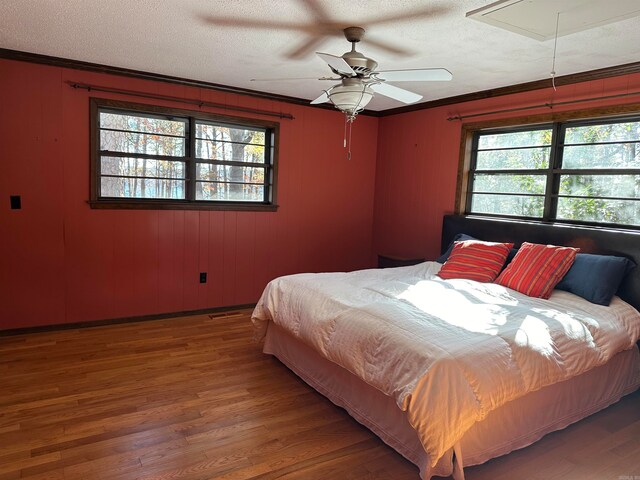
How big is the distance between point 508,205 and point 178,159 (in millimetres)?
3282

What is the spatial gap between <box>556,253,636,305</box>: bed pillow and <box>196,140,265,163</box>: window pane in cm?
322

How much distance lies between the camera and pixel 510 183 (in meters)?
4.30

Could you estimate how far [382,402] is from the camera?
7.93ft

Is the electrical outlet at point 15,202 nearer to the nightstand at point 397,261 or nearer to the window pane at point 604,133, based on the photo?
the nightstand at point 397,261

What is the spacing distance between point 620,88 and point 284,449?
139 inches

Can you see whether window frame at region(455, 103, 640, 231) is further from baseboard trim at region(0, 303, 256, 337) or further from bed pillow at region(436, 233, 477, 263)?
baseboard trim at region(0, 303, 256, 337)

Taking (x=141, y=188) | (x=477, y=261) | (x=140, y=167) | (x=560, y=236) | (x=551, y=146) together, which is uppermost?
(x=551, y=146)

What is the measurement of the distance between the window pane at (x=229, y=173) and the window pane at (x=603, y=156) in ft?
9.95

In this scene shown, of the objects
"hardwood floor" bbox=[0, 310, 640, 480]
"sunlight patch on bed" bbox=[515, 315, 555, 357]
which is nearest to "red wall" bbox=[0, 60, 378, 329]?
"hardwood floor" bbox=[0, 310, 640, 480]

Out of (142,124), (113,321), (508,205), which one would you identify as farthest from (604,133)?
(113,321)

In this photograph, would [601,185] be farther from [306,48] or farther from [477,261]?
[306,48]

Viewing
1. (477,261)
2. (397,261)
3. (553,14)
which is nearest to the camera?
(553,14)

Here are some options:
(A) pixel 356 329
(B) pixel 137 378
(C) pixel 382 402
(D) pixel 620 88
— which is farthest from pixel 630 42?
(B) pixel 137 378

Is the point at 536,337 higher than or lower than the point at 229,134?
lower
